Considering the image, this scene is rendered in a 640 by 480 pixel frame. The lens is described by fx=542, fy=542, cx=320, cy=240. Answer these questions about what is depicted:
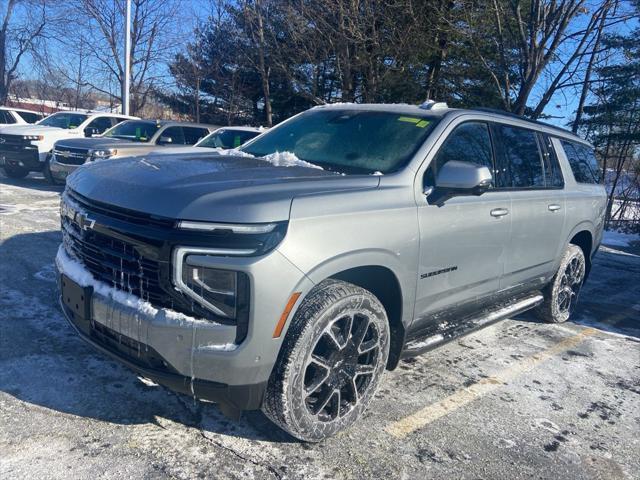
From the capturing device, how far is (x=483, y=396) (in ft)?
12.1

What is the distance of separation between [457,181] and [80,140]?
1014cm

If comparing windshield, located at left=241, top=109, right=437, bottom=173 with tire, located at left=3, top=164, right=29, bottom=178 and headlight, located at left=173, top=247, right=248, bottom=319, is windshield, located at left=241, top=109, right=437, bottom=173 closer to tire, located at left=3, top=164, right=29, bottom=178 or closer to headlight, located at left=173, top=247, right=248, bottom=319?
headlight, located at left=173, top=247, right=248, bottom=319

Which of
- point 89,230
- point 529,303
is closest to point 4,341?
point 89,230

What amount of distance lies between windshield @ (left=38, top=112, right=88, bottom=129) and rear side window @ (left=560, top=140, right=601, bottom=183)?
40.1ft

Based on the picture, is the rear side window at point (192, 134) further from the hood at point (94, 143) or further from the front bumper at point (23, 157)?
the front bumper at point (23, 157)

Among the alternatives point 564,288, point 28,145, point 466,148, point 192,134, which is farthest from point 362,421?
point 28,145

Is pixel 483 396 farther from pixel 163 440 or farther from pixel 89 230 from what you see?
pixel 89 230

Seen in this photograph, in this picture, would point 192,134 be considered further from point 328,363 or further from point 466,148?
point 328,363

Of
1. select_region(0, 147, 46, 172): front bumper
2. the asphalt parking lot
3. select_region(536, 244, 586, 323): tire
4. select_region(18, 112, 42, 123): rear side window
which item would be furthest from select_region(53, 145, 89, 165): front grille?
select_region(536, 244, 586, 323): tire

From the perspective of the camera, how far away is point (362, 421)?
3.22 metres

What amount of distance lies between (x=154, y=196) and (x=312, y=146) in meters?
1.64

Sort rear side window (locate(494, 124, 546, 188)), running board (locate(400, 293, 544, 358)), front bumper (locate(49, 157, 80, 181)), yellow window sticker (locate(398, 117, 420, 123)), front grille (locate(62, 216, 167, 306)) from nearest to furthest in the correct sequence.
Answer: front grille (locate(62, 216, 167, 306))
running board (locate(400, 293, 544, 358))
yellow window sticker (locate(398, 117, 420, 123))
rear side window (locate(494, 124, 546, 188))
front bumper (locate(49, 157, 80, 181))

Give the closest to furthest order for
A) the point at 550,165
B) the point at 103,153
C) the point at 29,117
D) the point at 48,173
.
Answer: the point at 550,165 → the point at 103,153 → the point at 48,173 → the point at 29,117

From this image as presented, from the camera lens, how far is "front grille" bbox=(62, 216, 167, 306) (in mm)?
2527
